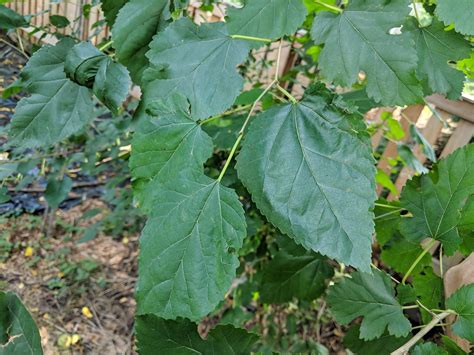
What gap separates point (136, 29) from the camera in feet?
2.13

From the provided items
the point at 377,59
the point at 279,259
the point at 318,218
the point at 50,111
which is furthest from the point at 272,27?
the point at 279,259

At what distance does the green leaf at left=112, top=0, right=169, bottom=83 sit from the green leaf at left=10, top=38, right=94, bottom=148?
4.5 inches

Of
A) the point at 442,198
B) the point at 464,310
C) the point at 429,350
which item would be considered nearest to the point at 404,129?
the point at 442,198

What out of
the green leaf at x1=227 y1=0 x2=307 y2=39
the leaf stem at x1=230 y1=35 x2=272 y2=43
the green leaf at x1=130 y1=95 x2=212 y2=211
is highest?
the green leaf at x1=227 y1=0 x2=307 y2=39

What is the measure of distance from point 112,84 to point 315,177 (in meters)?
0.35

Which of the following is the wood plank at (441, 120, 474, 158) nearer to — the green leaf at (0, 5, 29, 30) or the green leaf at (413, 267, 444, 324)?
the green leaf at (413, 267, 444, 324)

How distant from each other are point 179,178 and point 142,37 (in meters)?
0.24

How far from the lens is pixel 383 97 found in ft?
2.00

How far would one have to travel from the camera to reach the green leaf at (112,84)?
2.20ft

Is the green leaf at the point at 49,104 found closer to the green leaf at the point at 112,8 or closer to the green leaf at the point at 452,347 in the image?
the green leaf at the point at 112,8

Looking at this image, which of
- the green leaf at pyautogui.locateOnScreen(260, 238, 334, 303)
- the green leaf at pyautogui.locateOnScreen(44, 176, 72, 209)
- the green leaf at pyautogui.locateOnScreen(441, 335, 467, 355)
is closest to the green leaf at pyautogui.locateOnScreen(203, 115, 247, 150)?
the green leaf at pyautogui.locateOnScreen(260, 238, 334, 303)

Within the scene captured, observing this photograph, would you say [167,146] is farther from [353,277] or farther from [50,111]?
[353,277]

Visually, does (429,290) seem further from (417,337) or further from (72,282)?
(72,282)

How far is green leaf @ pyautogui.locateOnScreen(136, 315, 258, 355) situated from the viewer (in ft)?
1.91
